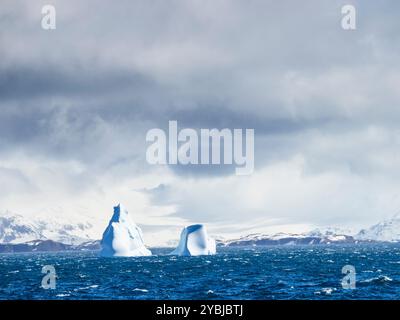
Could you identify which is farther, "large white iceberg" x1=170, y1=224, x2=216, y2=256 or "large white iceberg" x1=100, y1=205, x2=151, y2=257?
"large white iceberg" x1=170, y1=224, x2=216, y2=256

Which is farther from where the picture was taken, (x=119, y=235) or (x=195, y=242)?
(x=195, y=242)

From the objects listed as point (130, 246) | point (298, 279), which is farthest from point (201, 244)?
point (298, 279)

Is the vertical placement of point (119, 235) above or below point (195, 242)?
above

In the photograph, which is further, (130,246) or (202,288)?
(130,246)

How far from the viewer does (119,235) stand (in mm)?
158625

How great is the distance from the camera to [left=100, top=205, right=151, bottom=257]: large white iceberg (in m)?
156

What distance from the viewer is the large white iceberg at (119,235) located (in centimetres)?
15650

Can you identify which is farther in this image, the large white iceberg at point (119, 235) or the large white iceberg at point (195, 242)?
the large white iceberg at point (195, 242)
